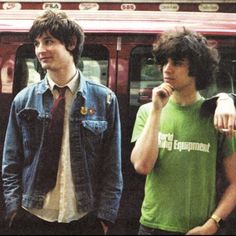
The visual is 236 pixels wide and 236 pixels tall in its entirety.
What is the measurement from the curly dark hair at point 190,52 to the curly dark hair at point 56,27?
395mm

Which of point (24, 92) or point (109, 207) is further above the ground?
point (24, 92)

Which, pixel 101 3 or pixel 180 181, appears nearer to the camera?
pixel 180 181

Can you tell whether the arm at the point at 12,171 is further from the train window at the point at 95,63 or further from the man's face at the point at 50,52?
the train window at the point at 95,63

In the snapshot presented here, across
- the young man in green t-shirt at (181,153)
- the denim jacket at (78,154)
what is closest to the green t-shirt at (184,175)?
the young man in green t-shirt at (181,153)

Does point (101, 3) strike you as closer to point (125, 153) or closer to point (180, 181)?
point (125, 153)

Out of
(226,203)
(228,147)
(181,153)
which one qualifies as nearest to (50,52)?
(181,153)

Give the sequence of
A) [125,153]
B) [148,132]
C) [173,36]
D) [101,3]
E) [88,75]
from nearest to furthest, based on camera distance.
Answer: [148,132] → [173,36] → [125,153] → [88,75] → [101,3]

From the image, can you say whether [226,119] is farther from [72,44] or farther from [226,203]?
[72,44]

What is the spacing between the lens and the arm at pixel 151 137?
1.65 metres

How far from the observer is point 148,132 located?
1654 mm

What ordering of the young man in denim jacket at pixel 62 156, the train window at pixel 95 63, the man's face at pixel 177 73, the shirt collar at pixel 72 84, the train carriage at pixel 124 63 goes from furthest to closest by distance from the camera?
A: 1. the train window at pixel 95 63
2. the train carriage at pixel 124 63
3. the shirt collar at pixel 72 84
4. the young man in denim jacket at pixel 62 156
5. the man's face at pixel 177 73

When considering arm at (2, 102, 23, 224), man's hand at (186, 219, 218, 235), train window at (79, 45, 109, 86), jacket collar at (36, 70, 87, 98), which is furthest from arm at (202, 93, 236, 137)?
train window at (79, 45, 109, 86)

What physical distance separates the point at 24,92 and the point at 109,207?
0.64 metres

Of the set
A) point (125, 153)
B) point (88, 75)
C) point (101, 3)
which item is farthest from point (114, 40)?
point (101, 3)
